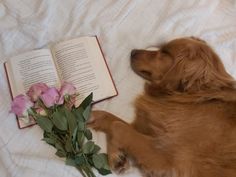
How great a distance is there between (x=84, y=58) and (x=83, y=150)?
545 mm

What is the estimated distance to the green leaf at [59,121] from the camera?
1.54 metres

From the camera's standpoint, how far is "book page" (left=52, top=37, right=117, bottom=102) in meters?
1.85

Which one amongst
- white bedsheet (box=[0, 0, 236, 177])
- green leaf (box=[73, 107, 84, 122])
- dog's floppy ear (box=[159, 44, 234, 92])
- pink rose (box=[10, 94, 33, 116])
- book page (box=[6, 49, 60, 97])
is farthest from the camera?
white bedsheet (box=[0, 0, 236, 177])

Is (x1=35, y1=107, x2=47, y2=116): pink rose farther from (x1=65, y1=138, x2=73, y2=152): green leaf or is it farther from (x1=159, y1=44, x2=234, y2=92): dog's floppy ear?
(x1=159, y1=44, x2=234, y2=92): dog's floppy ear

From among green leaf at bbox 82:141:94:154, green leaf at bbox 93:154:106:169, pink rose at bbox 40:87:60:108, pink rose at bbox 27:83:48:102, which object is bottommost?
green leaf at bbox 93:154:106:169

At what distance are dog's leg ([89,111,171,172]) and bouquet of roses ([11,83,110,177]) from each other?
127mm

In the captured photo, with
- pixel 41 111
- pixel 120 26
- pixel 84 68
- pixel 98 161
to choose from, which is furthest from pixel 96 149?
pixel 120 26

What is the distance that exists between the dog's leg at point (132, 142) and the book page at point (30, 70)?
0.29m

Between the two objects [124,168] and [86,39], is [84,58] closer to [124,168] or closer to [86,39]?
[86,39]

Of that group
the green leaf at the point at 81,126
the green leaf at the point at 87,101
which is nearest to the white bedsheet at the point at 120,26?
the green leaf at the point at 87,101

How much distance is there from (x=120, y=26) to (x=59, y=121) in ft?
2.70

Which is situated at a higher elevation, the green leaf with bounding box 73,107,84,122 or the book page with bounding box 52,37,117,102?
the book page with bounding box 52,37,117,102

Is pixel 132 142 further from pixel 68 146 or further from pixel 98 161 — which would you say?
pixel 68 146

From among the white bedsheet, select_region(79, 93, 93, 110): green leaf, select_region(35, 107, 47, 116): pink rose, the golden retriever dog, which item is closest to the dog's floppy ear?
the golden retriever dog
